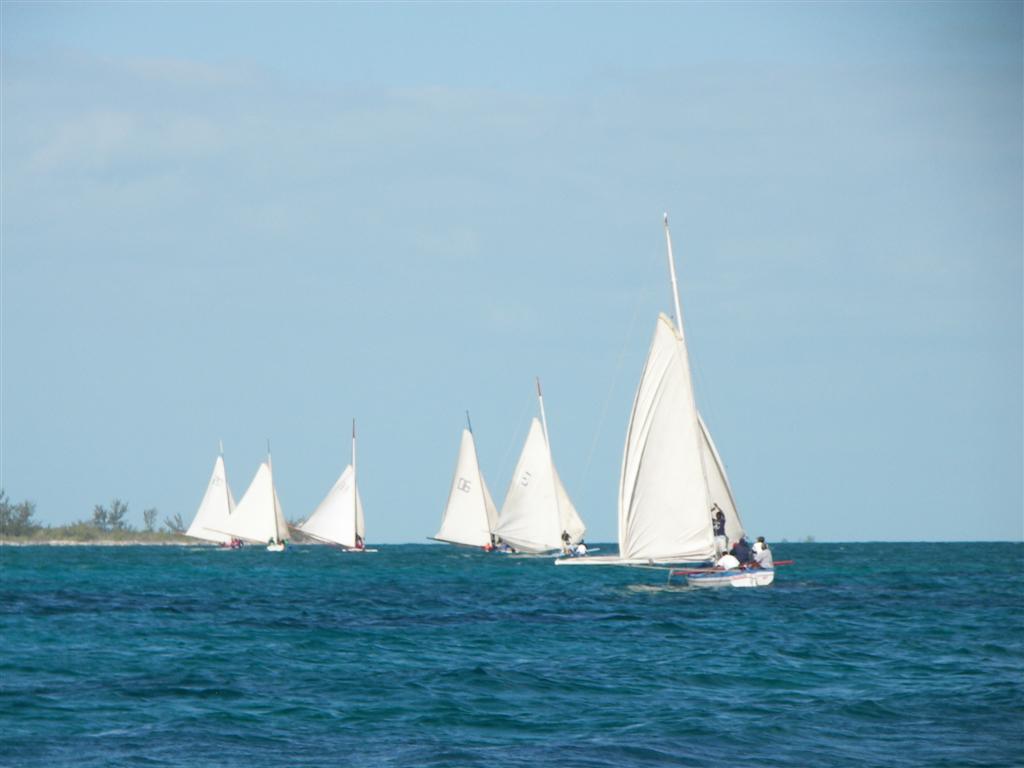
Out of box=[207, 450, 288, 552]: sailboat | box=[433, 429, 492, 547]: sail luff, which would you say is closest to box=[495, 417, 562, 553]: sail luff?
box=[433, 429, 492, 547]: sail luff

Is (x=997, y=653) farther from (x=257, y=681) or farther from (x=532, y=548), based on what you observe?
(x=532, y=548)

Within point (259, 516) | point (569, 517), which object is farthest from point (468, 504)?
point (259, 516)

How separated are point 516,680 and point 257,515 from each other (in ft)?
302

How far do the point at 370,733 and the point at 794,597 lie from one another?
30.8 meters

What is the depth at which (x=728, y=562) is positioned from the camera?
48719 millimetres

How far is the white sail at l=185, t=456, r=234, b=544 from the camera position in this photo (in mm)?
121000

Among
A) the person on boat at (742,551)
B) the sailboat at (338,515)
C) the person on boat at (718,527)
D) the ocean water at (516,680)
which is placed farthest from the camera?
the sailboat at (338,515)

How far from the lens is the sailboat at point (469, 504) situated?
9606 cm

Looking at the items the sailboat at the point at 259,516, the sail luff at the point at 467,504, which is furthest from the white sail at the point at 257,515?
the sail luff at the point at 467,504

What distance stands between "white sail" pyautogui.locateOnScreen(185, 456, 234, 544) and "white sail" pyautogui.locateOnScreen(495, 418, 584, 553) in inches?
1571

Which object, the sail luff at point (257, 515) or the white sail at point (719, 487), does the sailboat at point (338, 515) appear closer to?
the sail luff at point (257, 515)

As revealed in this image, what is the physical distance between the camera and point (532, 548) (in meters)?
87.2

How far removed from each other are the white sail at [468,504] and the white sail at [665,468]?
46681mm

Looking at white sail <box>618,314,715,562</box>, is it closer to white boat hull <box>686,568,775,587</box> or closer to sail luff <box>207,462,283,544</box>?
white boat hull <box>686,568,775,587</box>
